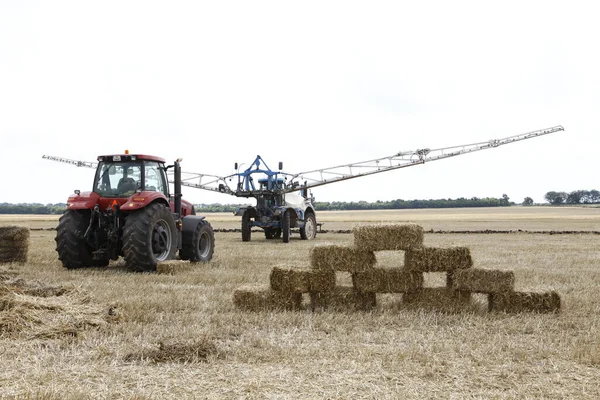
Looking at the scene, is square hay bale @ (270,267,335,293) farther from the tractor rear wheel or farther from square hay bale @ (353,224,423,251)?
the tractor rear wheel

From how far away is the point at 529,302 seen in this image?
7.69m

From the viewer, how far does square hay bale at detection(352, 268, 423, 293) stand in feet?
26.0

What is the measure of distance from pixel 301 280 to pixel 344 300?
2.31 feet

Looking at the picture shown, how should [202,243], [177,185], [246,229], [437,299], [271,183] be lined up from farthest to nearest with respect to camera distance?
1. [271,183]
2. [246,229]
3. [202,243]
4. [177,185]
5. [437,299]

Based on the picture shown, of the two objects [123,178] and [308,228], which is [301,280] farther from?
[308,228]

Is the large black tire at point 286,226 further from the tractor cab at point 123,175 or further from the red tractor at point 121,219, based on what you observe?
the tractor cab at point 123,175

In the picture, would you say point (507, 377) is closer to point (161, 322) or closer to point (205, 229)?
point (161, 322)

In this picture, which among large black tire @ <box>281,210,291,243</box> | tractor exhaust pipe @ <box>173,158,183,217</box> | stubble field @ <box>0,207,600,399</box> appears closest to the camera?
stubble field @ <box>0,207,600,399</box>

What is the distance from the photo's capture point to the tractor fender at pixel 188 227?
45.3ft

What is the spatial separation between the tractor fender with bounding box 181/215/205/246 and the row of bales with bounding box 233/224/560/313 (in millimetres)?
6066

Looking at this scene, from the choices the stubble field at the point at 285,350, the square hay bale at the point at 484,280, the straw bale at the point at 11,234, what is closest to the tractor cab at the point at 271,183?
the straw bale at the point at 11,234

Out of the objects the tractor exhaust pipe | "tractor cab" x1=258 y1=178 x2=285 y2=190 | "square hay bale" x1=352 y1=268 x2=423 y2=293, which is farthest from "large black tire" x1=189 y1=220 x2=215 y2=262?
"tractor cab" x1=258 y1=178 x2=285 y2=190

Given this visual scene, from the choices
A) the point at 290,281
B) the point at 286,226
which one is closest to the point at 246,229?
the point at 286,226

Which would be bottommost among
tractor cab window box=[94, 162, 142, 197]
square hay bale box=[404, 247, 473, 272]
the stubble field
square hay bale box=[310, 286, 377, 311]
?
the stubble field
